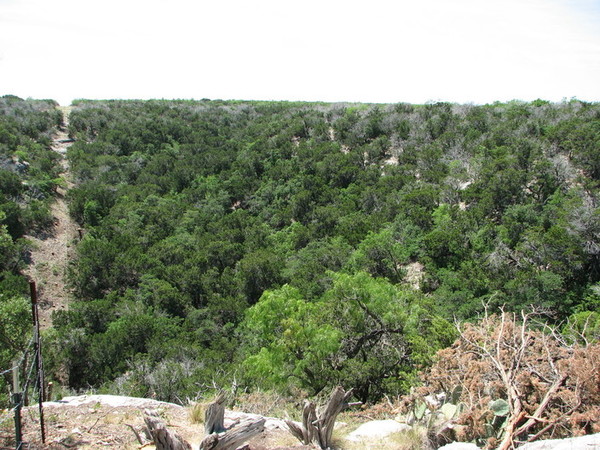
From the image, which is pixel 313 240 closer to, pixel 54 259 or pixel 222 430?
pixel 54 259

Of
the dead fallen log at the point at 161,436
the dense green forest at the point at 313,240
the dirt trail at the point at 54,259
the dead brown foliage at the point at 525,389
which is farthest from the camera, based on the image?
the dirt trail at the point at 54,259

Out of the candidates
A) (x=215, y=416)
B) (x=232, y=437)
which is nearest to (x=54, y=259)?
(x=215, y=416)

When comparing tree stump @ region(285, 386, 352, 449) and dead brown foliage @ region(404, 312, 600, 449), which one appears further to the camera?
A: tree stump @ region(285, 386, 352, 449)

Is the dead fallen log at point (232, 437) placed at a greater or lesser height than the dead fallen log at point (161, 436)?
lesser

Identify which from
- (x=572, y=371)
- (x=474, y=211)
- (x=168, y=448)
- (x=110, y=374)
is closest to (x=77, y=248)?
(x=110, y=374)

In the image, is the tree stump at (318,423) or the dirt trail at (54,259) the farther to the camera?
the dirt trail at (54,259)

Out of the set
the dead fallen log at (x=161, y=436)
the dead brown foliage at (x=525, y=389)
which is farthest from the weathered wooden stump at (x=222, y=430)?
the dead brown foliage at (x=525, y=389)

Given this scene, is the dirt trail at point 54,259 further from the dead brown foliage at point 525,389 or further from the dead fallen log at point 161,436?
the dead brown foliage at point 525,389

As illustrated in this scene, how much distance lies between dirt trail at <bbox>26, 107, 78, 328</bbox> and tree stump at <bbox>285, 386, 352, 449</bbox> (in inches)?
867

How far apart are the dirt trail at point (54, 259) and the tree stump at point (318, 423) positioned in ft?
72.3

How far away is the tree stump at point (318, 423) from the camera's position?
6082mm

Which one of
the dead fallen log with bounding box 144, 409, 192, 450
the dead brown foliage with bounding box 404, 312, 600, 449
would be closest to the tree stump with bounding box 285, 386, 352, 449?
the dead fallen log with bounding box 144, 409, 192, 450

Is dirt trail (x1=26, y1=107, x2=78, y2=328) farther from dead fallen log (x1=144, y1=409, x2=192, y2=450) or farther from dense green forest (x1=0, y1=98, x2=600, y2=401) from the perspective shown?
dead fallen log (x1=144, y1=409, x2=192, y2=450)

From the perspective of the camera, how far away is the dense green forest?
14070mm
